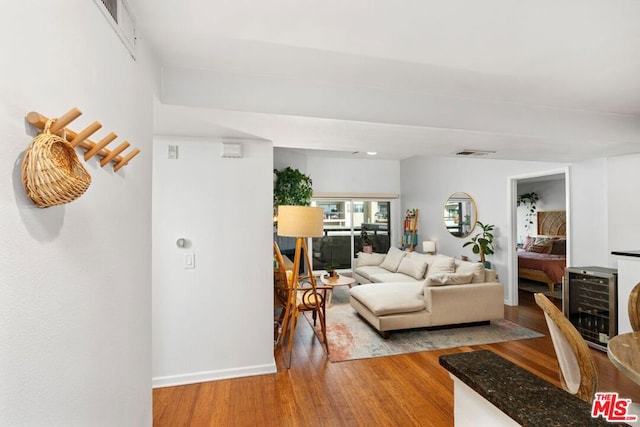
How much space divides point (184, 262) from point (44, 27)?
2175mm

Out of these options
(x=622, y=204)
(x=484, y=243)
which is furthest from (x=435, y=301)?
(x=622, y=204)

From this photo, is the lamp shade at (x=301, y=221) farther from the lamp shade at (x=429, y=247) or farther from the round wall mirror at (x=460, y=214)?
the lamp shade at (x=429, y=247)

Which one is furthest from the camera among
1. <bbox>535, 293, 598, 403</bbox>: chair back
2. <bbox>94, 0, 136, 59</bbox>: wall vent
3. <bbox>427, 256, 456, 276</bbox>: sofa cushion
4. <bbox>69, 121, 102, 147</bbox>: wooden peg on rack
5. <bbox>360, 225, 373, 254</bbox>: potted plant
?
<bbox>360, 225, 373, 254</bbox>: potted plant

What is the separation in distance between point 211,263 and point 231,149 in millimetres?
1014

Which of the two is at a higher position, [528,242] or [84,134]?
[84,134]

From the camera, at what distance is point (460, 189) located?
6.01m

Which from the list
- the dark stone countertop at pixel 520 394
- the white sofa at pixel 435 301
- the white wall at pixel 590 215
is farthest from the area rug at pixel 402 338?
the dark stone countertop at pixel 520 394

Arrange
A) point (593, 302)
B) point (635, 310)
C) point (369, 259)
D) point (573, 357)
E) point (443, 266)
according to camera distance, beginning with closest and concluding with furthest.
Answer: point (573, 357) < point (635, 310) < point (593, 302) < point (443, 266) < point (369, 259)

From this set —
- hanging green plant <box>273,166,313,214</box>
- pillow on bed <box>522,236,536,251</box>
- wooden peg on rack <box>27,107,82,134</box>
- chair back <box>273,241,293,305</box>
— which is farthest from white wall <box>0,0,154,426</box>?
pillow on bed <box>522,236,536,251</box>

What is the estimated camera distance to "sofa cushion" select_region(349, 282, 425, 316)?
3.73 meters

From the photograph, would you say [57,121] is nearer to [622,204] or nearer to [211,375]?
[211,375]

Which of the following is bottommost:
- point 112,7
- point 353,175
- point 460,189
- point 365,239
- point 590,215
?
point 365,239

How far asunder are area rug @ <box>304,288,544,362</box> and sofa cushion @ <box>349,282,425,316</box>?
311 millimetres

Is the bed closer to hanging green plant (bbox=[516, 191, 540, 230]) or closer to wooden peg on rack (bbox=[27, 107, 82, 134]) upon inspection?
hanging green plant (bbox=[516, 191, 540, 230])
